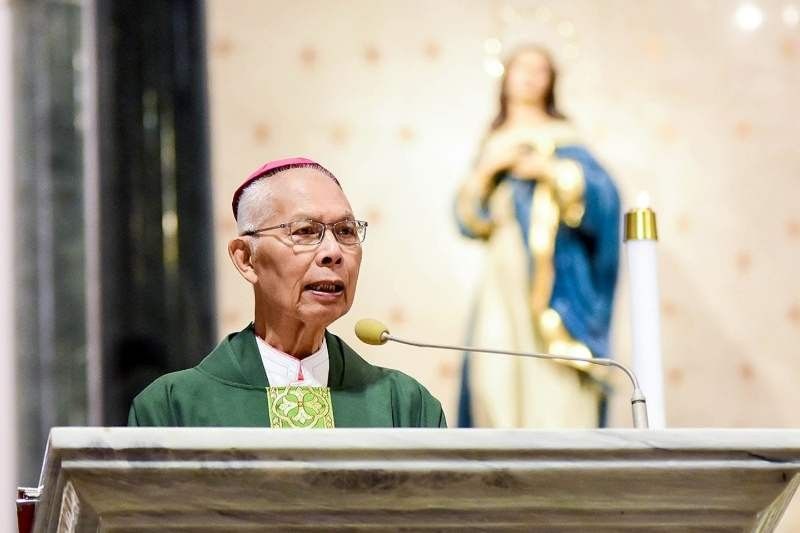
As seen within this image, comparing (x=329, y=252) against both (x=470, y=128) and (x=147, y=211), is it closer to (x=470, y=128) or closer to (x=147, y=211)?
(x=147, y=211)

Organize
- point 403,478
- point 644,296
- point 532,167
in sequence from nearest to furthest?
point 403,478
point 644,296
point 532,167

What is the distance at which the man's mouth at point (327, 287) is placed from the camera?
2139 mm

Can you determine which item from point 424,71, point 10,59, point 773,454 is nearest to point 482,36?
point 424,71

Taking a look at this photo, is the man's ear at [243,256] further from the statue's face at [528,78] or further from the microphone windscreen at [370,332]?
the statue's face at [528,78]

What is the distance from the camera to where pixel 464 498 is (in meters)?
1.75

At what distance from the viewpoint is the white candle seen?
2281 mm

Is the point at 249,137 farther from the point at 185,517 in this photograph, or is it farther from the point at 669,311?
the point at 185,517

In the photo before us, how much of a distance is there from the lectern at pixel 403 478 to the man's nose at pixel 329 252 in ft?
1.61

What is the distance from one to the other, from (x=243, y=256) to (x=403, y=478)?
61cm

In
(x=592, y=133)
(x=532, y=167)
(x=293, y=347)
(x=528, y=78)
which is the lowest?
(x=293, y=347)

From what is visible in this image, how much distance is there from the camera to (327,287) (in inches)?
84.5

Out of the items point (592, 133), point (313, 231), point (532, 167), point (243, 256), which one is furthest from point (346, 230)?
point (592, 133)

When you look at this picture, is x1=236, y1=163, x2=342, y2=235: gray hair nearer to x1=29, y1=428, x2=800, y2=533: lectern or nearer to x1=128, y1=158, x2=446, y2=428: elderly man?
x1=128, y1=158, x2=446, y2=428: elderly man

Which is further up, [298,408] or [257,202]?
[257,202]
